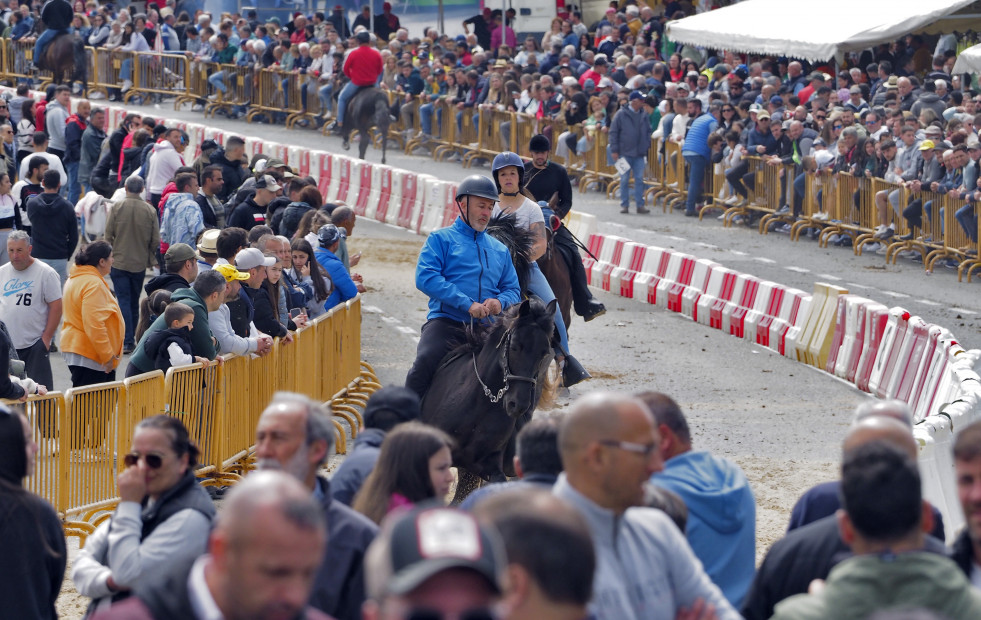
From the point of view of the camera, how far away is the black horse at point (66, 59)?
3672 cm

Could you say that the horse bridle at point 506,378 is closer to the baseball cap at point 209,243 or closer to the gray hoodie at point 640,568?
the baseball cap at point 209,243

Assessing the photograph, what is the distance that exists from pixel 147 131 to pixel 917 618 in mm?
19883

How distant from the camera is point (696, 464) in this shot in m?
5.96

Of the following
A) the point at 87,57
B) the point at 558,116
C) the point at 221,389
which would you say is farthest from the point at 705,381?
the point at 87,57

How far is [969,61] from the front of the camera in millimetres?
26391

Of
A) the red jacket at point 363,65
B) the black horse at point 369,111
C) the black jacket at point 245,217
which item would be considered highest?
the red jacket at point 363,65

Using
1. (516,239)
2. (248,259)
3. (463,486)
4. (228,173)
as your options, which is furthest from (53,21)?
(463,486)

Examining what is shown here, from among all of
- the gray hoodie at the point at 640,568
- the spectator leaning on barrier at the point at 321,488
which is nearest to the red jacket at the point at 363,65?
the spectator leaning on barrier at the point at 321,488

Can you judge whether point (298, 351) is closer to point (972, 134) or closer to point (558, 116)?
point (972, 134)

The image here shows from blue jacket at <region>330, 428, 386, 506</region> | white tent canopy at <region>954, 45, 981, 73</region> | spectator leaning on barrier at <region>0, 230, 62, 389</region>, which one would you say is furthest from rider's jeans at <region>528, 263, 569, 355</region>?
white tent canopy at <region>954, 45, 981, 73</region>

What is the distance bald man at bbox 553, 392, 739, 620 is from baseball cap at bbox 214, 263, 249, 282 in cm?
789

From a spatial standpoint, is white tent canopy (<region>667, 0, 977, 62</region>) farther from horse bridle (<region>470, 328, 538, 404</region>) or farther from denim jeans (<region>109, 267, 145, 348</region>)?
horse bridle (<region>470, 328, 538, 404</region>)

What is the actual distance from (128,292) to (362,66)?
15545mm

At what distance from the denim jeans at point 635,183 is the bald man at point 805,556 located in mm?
22769
